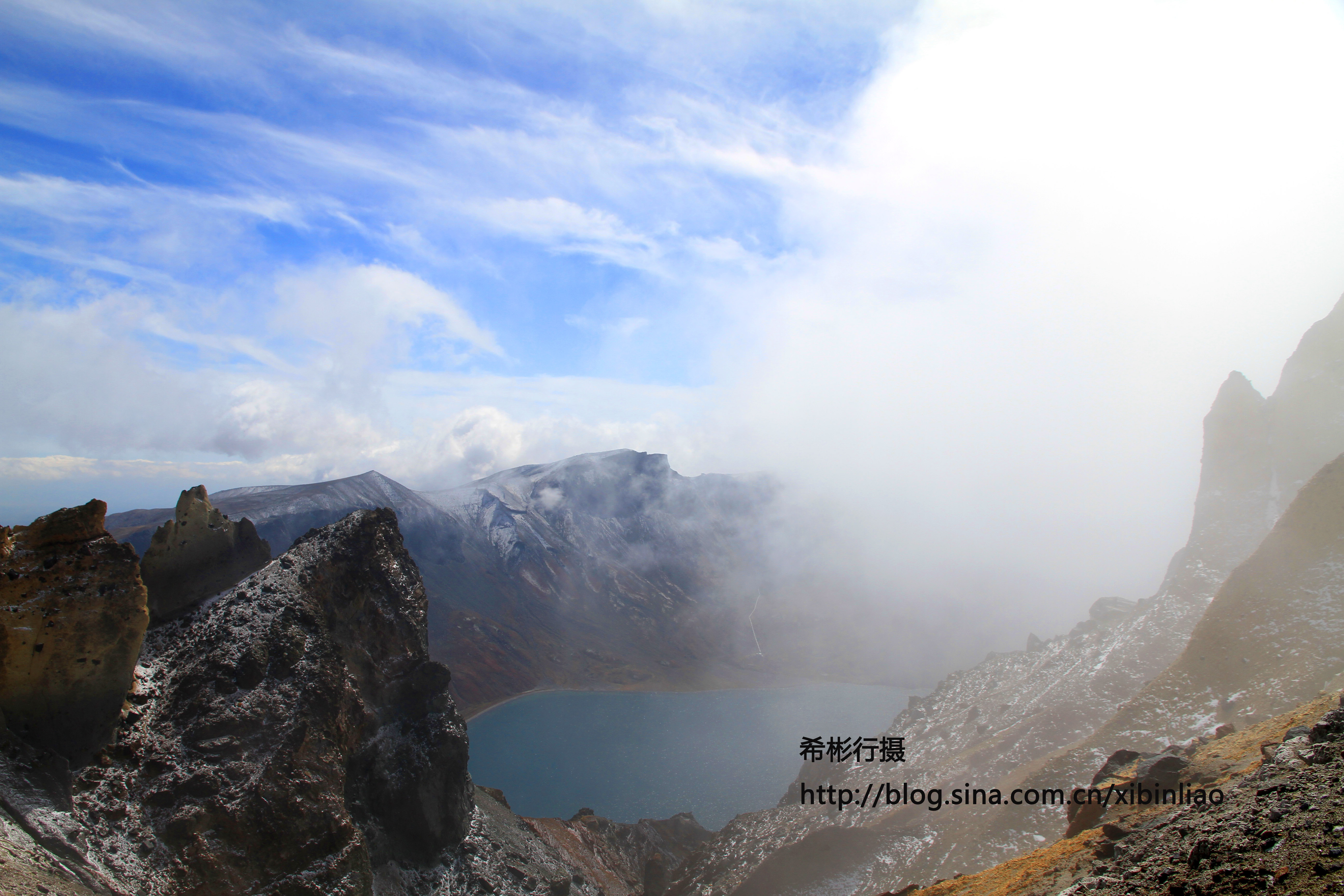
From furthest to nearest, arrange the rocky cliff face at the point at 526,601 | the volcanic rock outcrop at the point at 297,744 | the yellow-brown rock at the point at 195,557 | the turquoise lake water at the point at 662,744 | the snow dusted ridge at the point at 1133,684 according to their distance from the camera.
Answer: the rocky cliff face at the point at 526,601
the turquoise lake water at the point at 662,744
the snow dusted ridge at the point at 1133,684
the yellow-brown rock at the point at 195,557
the volcanic rock outcrop at the point at 297,744

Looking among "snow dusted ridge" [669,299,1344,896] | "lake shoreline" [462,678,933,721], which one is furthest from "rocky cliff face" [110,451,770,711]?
"snow dusted ridge" [669,299,1344,896]

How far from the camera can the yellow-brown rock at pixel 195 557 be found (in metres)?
28.8

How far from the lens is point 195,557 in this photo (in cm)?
3023

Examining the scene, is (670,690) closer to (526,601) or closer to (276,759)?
(526,601)

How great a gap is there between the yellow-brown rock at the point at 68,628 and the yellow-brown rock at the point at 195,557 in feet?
20.3

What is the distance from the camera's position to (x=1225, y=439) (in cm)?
5891

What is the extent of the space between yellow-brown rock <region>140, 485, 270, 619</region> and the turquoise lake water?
51.4m

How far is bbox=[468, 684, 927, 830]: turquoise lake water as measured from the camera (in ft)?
240

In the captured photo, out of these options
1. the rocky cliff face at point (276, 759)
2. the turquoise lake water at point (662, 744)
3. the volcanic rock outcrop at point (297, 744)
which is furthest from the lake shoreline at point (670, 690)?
the volcanic rock outcrop at point (297, 744)

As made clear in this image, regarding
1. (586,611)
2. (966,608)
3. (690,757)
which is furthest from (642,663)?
(966,608)

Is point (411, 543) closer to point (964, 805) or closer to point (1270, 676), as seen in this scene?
point (964, 805)

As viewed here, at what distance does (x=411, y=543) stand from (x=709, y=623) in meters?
91.7

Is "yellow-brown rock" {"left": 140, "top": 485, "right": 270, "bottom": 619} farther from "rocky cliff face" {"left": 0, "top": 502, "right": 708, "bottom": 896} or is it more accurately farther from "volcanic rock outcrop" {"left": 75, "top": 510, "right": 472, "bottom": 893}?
"volcanic rock outcrop" {"left": 75, "top": 510, "right": 472, "bottom": 893}

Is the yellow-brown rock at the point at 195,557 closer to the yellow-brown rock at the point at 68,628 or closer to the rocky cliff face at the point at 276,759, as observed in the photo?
the rocky cliff face at the point at 276,759
